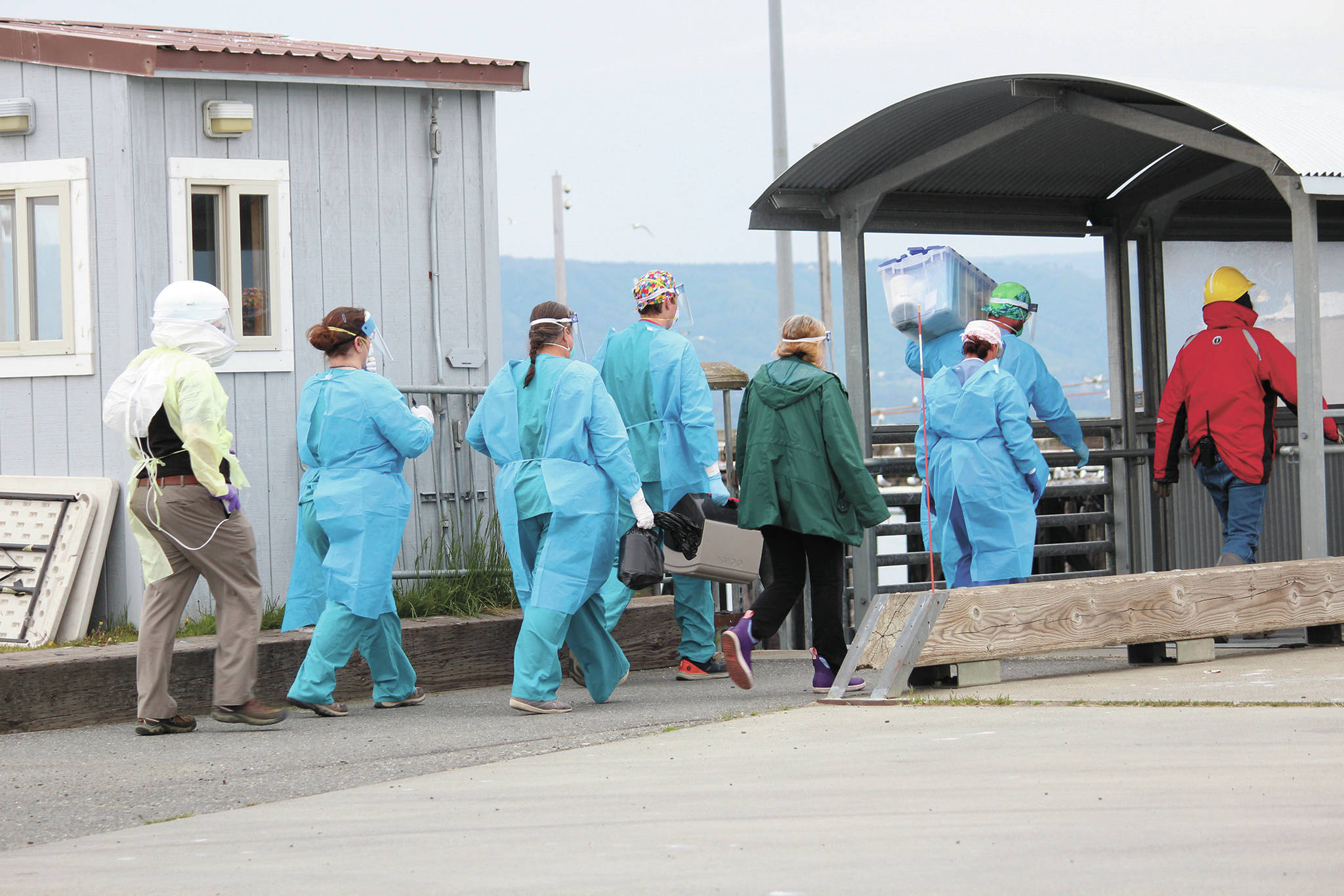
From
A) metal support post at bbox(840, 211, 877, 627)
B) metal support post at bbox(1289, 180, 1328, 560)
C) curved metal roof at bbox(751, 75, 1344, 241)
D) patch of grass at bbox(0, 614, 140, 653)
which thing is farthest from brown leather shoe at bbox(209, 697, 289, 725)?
metal support post at bbox(1289, 180, 1328, 560)

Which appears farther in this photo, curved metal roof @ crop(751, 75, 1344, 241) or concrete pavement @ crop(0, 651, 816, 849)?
curved metal roof @ crop(751, 75, 1344, 241)

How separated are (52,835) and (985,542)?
16.2 feet

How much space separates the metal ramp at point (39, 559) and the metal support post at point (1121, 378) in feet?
20.1

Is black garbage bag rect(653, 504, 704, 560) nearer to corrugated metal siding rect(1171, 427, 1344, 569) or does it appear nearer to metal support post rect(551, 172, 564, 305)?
corrugated metal siding rect(1171, 427, 1344, 569)

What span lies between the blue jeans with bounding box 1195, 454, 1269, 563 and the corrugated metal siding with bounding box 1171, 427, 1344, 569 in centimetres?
181

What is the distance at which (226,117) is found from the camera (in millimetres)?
8289

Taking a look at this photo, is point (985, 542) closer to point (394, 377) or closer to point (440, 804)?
point (394, 377)

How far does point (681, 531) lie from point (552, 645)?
843 mm

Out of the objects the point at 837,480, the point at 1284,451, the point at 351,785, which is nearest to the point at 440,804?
the point at 351,785

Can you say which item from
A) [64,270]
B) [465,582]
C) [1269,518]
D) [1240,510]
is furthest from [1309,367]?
[64,270]

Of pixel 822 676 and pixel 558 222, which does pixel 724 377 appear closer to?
pixel 822 676

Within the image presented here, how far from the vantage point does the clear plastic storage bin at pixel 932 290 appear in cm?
939

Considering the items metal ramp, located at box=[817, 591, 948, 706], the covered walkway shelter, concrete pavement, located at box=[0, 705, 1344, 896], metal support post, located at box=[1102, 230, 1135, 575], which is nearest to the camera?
concrete pavement, located at box=[0, 705, 1344, 896]

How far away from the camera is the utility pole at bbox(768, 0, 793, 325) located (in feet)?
61.3
